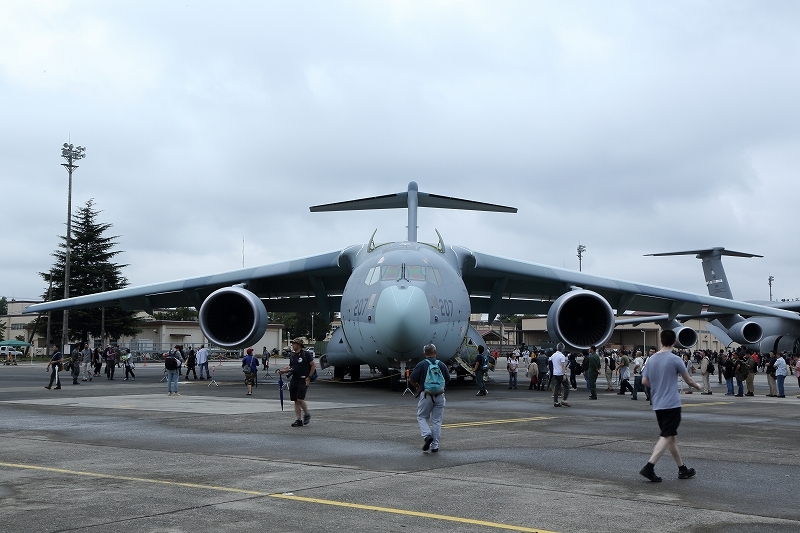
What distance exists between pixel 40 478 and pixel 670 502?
18.2 feet

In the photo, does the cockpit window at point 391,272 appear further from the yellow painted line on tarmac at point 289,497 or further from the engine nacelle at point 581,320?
the yellow painted line on tarmac at point 289,497

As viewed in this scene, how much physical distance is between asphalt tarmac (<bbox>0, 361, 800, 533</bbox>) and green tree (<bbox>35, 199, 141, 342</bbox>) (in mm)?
54370

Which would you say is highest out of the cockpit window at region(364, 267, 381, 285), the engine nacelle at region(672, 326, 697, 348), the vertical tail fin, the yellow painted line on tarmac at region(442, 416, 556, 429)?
the vertical tail fin

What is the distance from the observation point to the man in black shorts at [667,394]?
768 centimetres

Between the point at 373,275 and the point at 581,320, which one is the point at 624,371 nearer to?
the point at 581,320

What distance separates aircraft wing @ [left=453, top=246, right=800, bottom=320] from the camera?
25172 mm

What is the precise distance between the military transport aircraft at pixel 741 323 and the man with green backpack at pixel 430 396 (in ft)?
103

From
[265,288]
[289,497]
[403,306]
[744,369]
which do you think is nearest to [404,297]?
[403,306]

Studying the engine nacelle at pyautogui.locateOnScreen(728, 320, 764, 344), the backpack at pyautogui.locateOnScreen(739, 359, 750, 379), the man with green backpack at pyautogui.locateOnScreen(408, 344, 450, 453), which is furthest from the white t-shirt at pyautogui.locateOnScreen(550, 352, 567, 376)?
the engine nacelle at pyautogui.locateOnScreen(728, 320, 764, 344)

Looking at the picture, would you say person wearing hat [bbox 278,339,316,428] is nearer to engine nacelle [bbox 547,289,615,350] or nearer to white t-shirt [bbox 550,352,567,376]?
white t-shirt [bbox 550,352,567,376]

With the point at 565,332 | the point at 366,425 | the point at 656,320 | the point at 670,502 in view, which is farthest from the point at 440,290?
the point at 656,320

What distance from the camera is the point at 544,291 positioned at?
1118 inches

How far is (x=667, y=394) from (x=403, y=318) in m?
11.0

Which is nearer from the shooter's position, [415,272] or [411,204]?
[415,272]
